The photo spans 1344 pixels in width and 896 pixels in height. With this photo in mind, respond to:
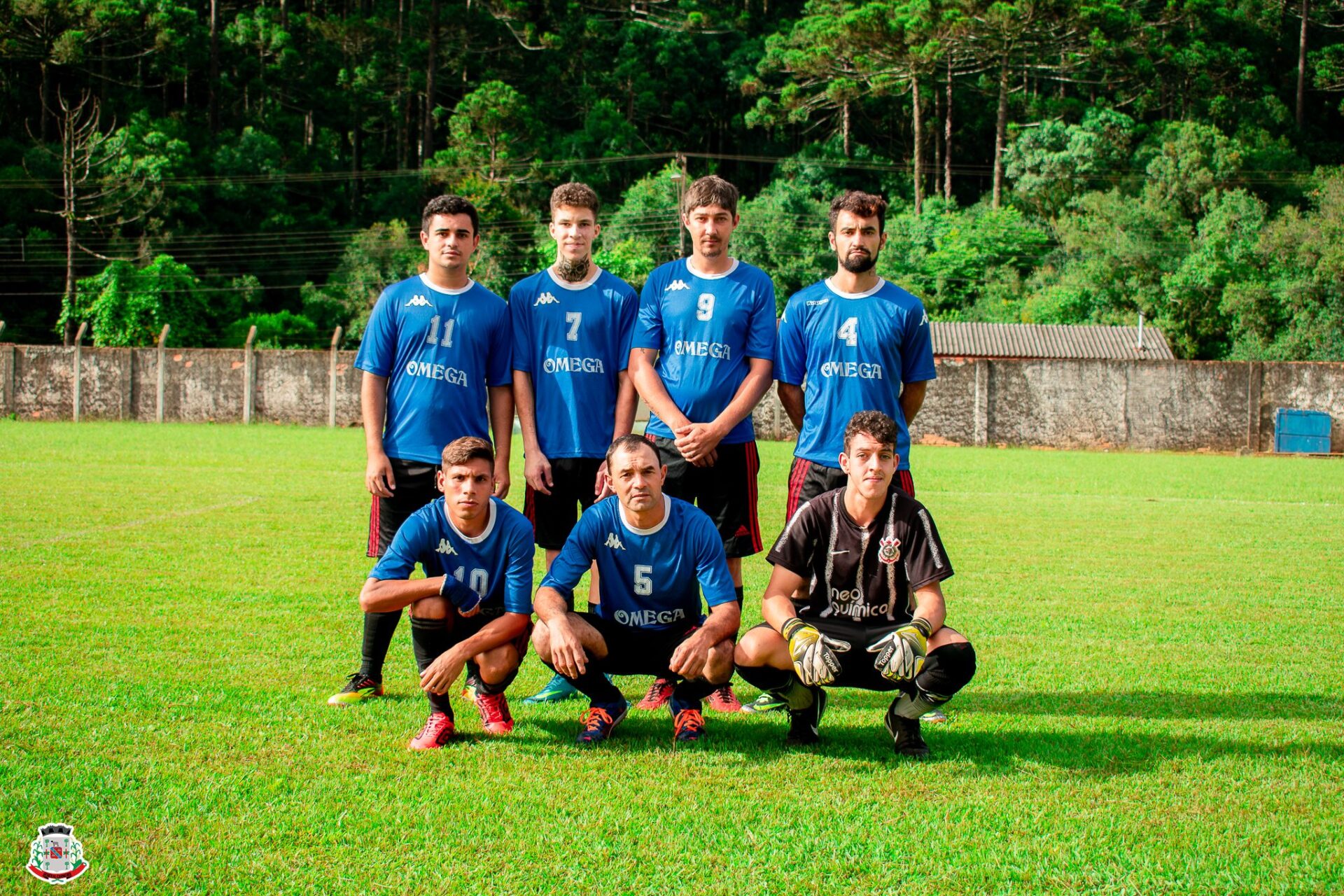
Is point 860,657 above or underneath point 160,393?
underneath

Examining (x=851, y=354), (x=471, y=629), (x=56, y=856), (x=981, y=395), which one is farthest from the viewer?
(x=981, y=395)

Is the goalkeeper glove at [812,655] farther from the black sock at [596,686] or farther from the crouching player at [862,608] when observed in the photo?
the black sock at [596,686]

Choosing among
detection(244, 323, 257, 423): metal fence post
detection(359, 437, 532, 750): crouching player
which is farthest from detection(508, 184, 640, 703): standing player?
detection(244, 323, 257, 423): metal fence post

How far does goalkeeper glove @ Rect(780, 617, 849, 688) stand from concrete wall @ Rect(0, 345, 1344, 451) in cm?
2136

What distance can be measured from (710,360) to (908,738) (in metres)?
1.84

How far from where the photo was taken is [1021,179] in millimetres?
49469

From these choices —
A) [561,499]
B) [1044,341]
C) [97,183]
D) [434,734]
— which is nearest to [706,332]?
[561,499]

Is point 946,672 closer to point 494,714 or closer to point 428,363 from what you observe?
point 494,714

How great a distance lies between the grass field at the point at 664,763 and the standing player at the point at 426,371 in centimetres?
90

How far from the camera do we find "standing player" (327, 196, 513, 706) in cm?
496

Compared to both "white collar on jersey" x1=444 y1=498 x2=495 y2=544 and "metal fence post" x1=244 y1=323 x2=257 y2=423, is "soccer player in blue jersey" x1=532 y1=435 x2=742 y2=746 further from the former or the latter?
"metal fence post" x1=244 y1=323 x2=257 y2=423

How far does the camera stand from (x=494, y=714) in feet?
14.2

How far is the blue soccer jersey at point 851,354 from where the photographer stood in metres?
4.89

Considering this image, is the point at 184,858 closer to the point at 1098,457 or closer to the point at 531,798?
the point at 531,798
